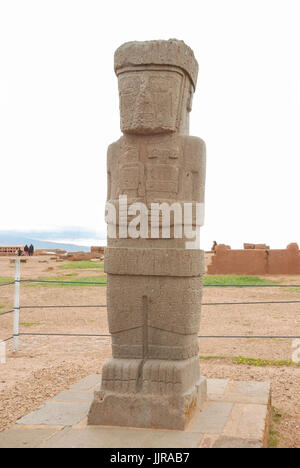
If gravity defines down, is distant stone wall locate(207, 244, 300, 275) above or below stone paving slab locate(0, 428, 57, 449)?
above

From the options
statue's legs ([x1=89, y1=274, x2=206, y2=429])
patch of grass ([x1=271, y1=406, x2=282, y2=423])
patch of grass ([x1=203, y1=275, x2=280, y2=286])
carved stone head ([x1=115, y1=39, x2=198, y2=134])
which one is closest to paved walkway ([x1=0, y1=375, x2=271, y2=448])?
statue's legs ([x1=89, y1=274, x2=206, y2=429])

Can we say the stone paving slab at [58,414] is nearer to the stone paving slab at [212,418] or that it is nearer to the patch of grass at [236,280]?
the stone paving slab at [212,418]

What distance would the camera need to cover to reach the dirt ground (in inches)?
218

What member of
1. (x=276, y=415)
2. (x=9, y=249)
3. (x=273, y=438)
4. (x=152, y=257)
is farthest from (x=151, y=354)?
(x=9, y=249)

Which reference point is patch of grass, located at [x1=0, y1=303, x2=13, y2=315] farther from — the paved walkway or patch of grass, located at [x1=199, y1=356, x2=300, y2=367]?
the paved walkway

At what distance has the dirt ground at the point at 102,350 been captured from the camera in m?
5.53

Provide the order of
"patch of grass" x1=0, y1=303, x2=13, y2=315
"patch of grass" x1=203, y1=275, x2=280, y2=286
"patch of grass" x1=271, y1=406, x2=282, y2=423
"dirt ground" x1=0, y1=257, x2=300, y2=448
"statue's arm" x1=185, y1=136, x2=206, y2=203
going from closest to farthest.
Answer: "statue's arm" x1=185, y1=136, x2=206, y2=203
"patch of grass" x1=271, y1=406, x2=282, y2=423
"dirt ground" x1=0, y1=257, x2=300, y2=448
"patch of grass" x1=0, y1=303, x2=13, y2=315
"patch of grass" x1=203, y1=275, x2=280, y2=286

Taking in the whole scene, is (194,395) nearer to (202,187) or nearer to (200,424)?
(200,424)

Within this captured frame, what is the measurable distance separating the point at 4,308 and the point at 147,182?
9066 mm

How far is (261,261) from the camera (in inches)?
738

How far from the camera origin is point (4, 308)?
12.3 meters

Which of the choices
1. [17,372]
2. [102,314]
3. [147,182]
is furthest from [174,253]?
[102,314]

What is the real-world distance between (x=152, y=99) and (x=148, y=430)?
9.11 feet

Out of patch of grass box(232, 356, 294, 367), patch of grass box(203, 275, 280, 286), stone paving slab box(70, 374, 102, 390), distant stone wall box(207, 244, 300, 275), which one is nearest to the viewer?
stone paving slab box(70, 374, 102, 390)
